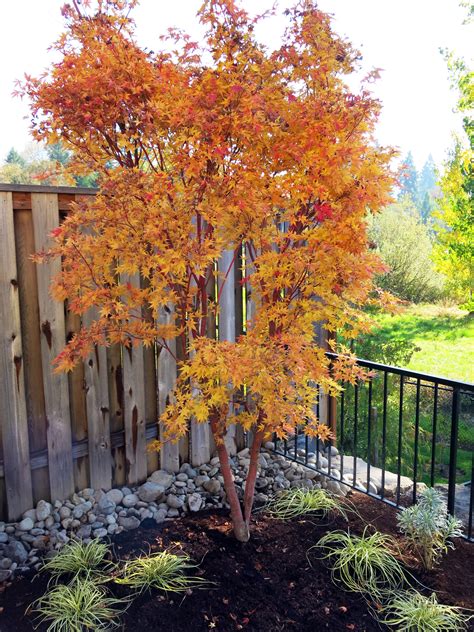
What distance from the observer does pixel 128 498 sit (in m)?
2.77

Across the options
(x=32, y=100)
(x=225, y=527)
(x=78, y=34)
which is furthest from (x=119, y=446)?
(x=78, y=34)

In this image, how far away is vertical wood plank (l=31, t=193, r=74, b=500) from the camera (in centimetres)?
251

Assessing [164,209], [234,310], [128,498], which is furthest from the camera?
[234,310]

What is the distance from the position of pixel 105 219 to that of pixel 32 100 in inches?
21.1

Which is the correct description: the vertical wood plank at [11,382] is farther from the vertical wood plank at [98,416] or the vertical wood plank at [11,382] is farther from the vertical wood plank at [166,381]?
the vertical wood plank at [166,381]

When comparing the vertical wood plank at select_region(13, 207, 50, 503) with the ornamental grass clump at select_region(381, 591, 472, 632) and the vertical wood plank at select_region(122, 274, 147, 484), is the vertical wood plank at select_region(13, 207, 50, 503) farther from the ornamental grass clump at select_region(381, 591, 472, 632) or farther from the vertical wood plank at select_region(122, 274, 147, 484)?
the ornamental grass clump at select_region(381, 591, 472, 632)

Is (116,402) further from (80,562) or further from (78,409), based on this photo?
(80,562)

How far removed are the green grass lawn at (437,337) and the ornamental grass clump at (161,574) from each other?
18.0 feet

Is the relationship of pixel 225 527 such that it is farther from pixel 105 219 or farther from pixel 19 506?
pixel 105 219

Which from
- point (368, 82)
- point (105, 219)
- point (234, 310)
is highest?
point (368, 82)

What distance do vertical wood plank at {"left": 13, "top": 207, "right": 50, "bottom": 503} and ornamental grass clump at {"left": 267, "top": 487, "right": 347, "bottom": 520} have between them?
123 centimetres

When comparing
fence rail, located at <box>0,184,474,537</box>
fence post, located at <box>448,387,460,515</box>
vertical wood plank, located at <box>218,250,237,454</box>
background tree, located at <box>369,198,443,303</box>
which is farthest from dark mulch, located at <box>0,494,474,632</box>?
background tree, located at <box>369,198,443,303</box>

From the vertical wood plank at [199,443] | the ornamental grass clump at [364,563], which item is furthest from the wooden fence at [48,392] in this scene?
the ornamental grass clump at [364,563]

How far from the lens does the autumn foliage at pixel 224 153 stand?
6.12 feet
